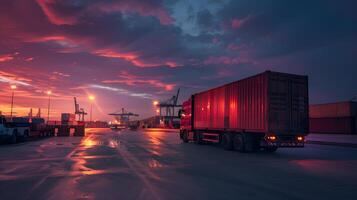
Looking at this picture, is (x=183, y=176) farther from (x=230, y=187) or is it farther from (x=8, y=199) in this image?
(x=8, y=199)

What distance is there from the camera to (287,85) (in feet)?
55.6

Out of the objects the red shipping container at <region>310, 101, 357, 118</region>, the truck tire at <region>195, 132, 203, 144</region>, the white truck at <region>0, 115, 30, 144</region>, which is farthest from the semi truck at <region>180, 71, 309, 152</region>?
the red shipping container at <region>310, 101, 357, 118</region>

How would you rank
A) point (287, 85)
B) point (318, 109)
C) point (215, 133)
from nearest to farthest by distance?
point (287, 85), point (215, 133), point (318, 109)

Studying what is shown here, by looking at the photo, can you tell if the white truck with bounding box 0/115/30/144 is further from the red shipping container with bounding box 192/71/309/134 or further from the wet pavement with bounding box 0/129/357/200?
the red shipping container with bounding box 192/71/309/134

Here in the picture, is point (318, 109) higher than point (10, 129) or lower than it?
higher

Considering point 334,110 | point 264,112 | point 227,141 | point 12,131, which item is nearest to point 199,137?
Answer: point 227,141

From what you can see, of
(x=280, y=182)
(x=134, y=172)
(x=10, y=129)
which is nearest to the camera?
(x=280, y=182)

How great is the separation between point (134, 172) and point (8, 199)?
4448 mm

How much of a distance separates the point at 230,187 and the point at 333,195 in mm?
2518

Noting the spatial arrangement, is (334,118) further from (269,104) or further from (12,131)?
(12,131)

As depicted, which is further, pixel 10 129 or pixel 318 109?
pixel 318 109

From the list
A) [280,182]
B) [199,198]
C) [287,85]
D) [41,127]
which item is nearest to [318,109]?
[287,85]

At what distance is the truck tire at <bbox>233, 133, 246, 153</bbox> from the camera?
1809 cm

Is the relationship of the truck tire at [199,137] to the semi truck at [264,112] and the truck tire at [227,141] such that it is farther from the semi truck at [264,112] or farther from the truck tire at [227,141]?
the truck tire at [227,141]
